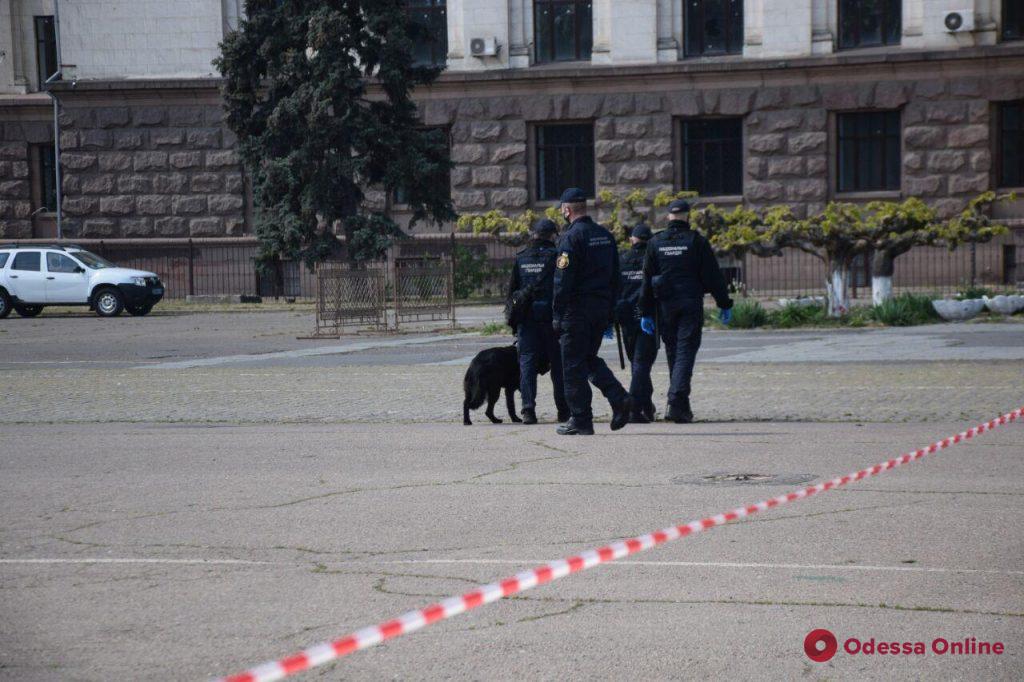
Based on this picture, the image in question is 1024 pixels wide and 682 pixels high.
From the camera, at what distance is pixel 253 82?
3575 cm

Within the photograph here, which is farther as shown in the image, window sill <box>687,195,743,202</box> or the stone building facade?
window sill <box>687,195,743,202</box>

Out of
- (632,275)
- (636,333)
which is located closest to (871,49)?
(632,275)

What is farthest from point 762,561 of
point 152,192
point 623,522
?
point 152,192

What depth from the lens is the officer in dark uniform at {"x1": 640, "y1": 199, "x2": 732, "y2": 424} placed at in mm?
12820

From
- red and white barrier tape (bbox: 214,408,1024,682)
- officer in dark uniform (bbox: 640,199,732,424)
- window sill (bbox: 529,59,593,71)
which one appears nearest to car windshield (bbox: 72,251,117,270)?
window sill (bbox: 529,59,593,71)

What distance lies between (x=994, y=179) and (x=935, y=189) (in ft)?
4.57

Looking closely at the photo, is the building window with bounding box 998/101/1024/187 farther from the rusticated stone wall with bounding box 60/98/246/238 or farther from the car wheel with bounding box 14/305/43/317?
the car wheel with bounding box 14/305/43/317

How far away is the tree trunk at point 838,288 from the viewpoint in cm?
2484

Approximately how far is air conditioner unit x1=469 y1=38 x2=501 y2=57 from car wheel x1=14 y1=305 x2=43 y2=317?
40.4 ft

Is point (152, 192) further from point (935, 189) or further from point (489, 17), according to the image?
point (935, 189)

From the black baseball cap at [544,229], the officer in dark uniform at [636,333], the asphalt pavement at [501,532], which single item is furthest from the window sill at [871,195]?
the black baseball cap at [544,229]

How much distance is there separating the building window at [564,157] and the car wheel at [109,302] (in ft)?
35.2

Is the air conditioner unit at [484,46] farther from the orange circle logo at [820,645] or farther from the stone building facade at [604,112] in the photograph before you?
the orange circle logo at [820,645]

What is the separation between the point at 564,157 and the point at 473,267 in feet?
13.1
